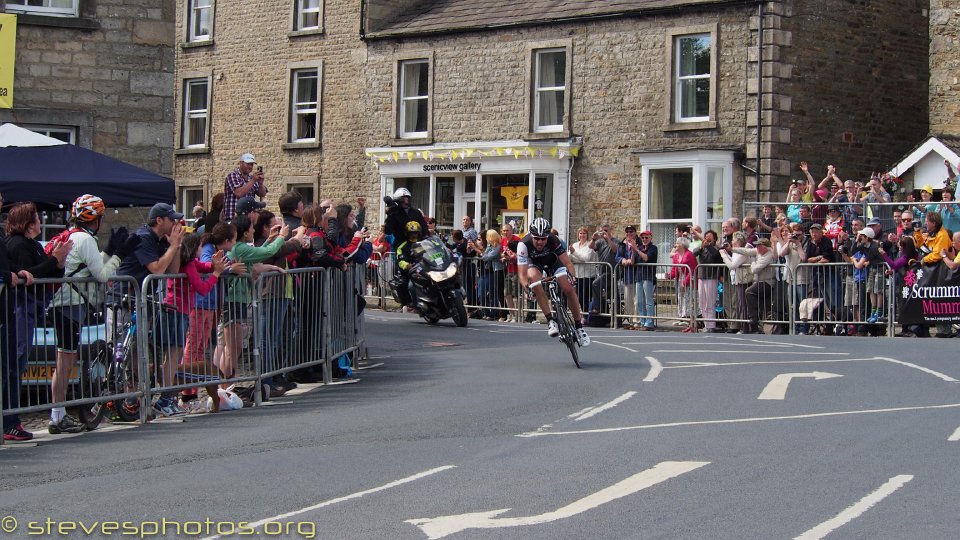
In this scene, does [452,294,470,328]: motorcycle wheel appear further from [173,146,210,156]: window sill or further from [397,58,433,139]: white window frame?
[173,146,210,156]: window sill

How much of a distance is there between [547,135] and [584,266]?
344 inches

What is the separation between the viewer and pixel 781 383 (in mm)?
14672

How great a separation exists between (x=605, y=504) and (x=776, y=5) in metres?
24.2

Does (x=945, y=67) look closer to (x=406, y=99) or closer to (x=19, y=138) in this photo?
(x=406, y=99)

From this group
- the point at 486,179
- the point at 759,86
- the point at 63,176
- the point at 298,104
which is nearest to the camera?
the point at 63,176

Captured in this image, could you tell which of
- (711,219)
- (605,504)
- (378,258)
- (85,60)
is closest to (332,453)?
(605,504)

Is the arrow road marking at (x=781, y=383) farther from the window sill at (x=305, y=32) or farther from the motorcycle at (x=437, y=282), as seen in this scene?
the window sill at (x=305, y=32)

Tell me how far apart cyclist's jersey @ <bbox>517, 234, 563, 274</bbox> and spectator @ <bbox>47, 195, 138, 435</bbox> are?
615cm

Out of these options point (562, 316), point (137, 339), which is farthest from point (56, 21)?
point (137, 339)

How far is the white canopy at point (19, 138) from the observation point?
53.2ft

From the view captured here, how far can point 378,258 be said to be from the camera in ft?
97.0

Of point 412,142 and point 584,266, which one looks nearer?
point 584,266

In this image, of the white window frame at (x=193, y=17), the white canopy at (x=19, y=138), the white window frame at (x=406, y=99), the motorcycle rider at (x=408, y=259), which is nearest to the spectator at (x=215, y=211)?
the white canopy at (x=19, y=138)

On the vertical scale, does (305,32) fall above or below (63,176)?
above
